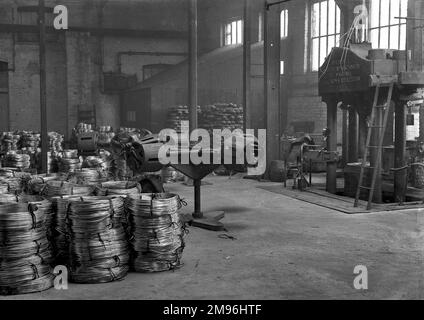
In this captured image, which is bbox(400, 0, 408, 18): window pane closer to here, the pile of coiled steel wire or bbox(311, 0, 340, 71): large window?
bbox(311, 0, 340, 71): large window

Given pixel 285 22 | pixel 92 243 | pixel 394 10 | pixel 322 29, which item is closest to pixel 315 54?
pixel 322 29

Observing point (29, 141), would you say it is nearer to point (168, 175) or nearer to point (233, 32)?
point (168, 175)

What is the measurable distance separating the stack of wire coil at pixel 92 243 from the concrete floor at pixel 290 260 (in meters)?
0.15

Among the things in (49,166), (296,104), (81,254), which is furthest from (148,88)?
(81,254)

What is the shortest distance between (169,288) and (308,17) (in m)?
18.5

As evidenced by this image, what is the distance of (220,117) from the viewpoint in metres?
20.1

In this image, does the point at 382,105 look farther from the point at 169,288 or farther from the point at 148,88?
the point at 148,88

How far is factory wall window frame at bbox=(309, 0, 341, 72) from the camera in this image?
2041cm

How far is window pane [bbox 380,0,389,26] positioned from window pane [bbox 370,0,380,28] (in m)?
0.17

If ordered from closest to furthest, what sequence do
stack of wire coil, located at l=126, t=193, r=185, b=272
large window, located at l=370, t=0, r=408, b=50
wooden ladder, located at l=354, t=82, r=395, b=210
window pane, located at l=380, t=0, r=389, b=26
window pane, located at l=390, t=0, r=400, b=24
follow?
stack of wire coil, located at l=126, t=193, r=185, b=272 → wooden ladder, located at l=354, t=82, r=395, b=210 → large window, located at l=370, t=0, r=408, b=50 → window pane, located at l=390, t=0, r=400, b=24 → window pane, located at l=380, t=0, r=389, b=26

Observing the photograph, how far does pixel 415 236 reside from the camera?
7.94m

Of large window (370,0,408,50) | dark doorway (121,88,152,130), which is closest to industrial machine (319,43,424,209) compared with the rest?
large window (370,0,408,50)

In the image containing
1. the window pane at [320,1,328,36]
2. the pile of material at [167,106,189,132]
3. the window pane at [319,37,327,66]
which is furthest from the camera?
the pile of material at [167,106,189,132]

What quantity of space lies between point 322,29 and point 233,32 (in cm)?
657
